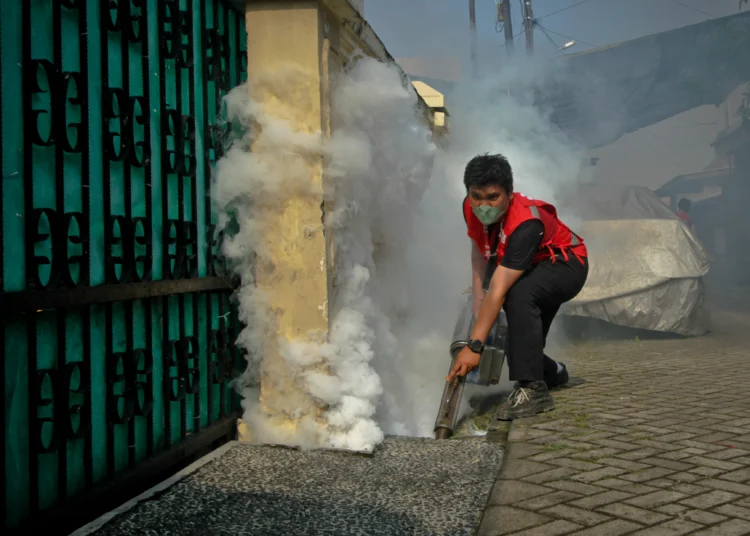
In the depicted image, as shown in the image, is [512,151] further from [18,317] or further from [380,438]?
[18,317]

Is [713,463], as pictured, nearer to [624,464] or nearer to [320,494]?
[624,464]

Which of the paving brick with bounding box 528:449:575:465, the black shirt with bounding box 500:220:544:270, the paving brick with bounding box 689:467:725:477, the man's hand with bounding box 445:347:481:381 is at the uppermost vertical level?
the black shirt with bounding box 500:220:544:270

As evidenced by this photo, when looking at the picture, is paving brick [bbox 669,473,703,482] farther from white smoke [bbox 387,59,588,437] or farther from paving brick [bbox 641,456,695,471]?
white smoke [bbox 387,59,588,437]

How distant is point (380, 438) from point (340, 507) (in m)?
0.92

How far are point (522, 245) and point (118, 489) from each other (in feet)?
8.50

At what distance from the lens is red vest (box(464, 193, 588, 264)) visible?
14.5 feet

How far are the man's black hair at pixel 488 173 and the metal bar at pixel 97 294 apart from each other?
168 centimetres

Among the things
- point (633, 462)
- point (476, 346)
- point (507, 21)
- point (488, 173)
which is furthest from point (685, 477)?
point (507, 21)

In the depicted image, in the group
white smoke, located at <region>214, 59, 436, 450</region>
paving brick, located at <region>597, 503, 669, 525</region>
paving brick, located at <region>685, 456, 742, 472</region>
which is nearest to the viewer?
paving brick, located at <region>597, 503, 669, 525</region>

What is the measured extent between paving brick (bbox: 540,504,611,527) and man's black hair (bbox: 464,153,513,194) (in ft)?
6.75

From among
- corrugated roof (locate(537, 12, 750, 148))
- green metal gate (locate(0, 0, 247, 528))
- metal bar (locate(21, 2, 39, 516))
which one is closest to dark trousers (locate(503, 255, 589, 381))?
green metal gate (locate(0, 0, 247, 528))

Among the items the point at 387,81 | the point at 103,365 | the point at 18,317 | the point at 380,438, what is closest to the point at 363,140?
the point at 387,81

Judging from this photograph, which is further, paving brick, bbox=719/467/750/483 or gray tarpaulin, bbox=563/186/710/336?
gray tarpaulin, bbox=563/186/710/336

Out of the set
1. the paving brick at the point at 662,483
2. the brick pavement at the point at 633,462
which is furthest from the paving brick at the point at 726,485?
the paving brick at the point at 662,483
